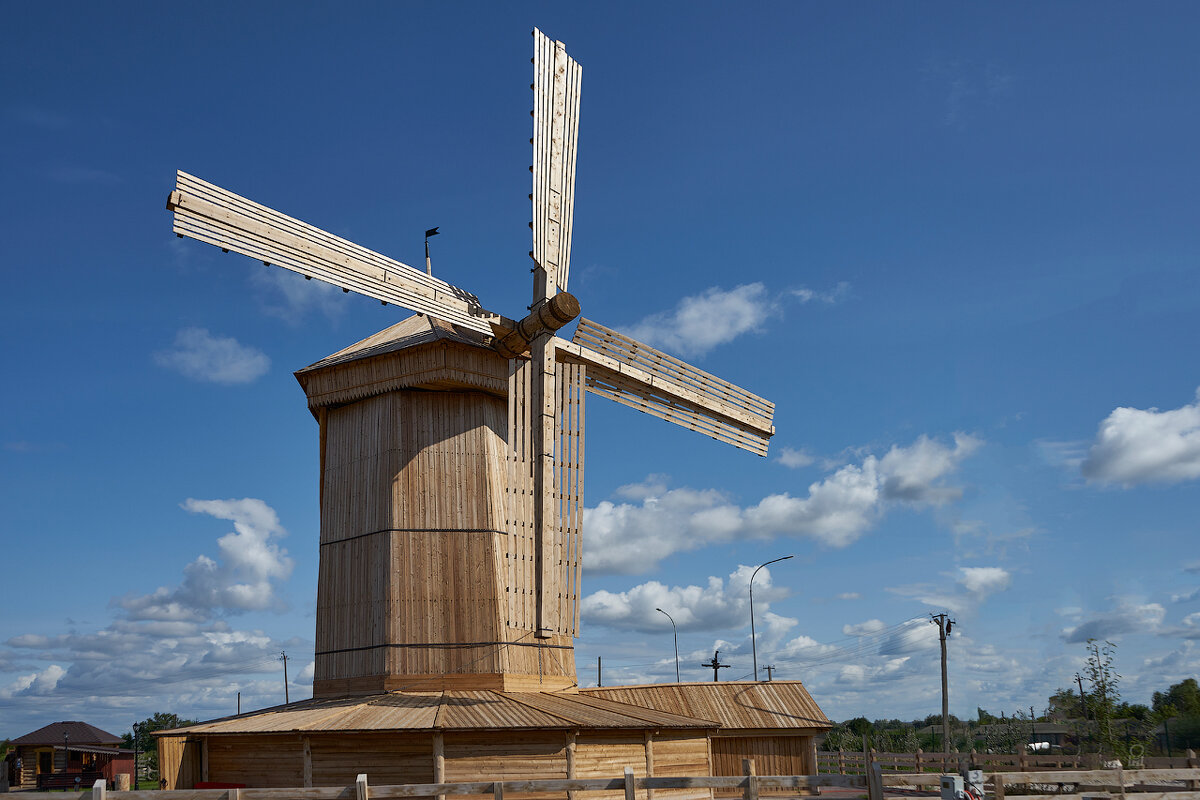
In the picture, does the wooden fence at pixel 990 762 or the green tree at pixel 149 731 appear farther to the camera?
the green tree at pixel 149 731

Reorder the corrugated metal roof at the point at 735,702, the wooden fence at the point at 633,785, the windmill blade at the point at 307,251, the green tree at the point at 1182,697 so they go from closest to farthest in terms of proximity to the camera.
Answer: the wooden fence at the point at 633,785 → the windmill blade at the point at 307,251 → the corrugated metal roof at the point at 735,702 → the green tree at the point at 1182,697

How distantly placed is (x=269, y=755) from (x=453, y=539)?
5302mm

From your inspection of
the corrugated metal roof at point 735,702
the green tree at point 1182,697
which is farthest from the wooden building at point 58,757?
the green tree at point 1182,697

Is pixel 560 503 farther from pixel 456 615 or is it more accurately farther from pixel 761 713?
pixel 761 713

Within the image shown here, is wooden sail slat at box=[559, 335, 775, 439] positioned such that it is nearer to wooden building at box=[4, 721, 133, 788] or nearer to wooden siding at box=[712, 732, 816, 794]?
wooden siding at box=[712, 732, 816, 794]

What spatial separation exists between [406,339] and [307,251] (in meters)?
4.22

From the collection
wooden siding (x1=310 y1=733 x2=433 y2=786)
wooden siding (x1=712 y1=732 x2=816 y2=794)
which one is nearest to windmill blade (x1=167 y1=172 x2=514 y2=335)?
wooden siding (x1=310 y1=733 x2=433 y2=786)

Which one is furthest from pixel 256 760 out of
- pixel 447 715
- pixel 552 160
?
pixel 552 160

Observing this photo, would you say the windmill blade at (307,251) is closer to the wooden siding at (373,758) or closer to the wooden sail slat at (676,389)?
the wooden sail slat at (676,389)

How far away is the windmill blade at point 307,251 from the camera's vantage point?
1630 centimetres

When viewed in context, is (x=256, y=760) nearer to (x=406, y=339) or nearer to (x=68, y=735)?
(x=406, y=339)

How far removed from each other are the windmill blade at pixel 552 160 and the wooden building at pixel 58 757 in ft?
110

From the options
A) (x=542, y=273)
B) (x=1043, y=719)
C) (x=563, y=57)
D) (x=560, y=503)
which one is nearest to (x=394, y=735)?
(x=560, y=503)

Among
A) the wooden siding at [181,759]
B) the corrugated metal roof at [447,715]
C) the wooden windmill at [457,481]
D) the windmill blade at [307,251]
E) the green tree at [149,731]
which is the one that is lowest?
the green tree at [149,731]
